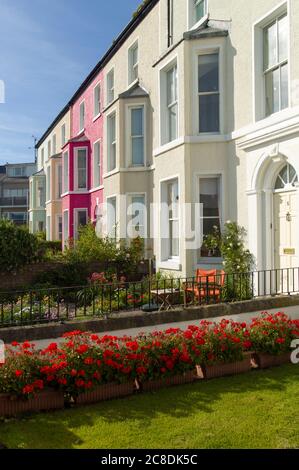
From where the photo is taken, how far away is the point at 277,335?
7.00 metres

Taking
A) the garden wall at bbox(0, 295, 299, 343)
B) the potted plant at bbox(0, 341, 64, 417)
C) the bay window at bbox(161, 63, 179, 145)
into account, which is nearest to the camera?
the potted plant at bbox(0, 341, 64, 417)

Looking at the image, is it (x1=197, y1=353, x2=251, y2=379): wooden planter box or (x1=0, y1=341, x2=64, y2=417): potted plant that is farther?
(x1=197, y1=353, x2=251, y2=379): wooden planter box

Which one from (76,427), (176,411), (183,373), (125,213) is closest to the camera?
(76,427)

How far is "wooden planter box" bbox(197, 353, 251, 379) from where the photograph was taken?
21.5ft

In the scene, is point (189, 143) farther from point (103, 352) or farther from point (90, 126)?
point (90, 126)

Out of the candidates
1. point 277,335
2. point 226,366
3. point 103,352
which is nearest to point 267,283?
point 277,335

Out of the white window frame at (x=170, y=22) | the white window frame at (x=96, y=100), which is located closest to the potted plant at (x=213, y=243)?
the white window frame at (x=170, y=22)

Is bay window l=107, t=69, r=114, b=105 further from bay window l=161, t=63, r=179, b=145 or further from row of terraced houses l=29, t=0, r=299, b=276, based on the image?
bay window l=161, t=63, r=179, b=145

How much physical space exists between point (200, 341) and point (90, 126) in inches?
732

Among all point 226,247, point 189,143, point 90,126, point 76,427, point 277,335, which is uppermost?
point 90,126

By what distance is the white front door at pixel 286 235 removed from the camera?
978 cm

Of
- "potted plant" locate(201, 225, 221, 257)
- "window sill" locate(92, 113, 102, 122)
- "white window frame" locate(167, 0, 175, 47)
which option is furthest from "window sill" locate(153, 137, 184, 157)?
"window sill" locate(92, 113, 102, 122)

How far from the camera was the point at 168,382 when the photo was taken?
6238 millimetres

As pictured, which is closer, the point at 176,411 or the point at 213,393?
the point at 176,411
